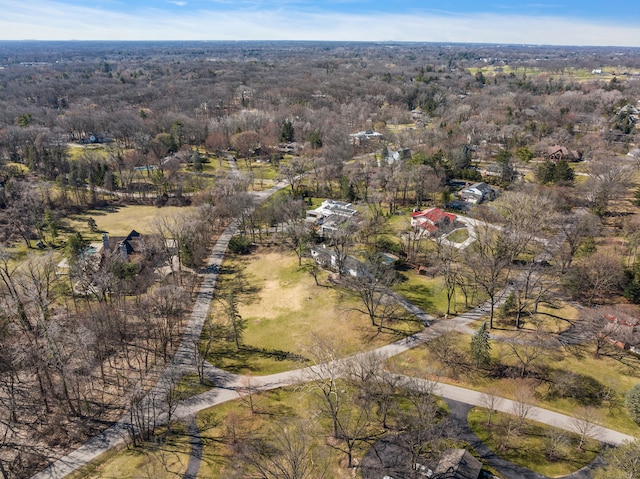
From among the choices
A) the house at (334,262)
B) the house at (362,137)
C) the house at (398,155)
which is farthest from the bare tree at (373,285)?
the house at (362,137)

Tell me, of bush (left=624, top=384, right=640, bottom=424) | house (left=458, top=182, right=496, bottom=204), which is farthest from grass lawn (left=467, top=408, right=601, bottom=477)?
house (left=458, top=182, right=496, bottom=204)

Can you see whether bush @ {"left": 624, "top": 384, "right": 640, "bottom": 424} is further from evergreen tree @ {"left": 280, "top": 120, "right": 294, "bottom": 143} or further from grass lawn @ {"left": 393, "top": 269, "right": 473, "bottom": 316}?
evergreen tree @ {"left": 280, "top": 120, "right": 294, "bottom": 143}

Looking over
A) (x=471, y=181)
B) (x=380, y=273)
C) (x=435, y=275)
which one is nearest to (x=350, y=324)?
(x=380, y=273)

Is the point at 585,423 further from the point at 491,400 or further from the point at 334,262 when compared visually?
the point at 334,262

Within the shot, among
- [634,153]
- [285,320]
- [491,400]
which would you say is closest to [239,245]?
[285,320]

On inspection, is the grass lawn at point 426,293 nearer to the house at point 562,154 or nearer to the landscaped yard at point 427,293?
the landscaped yard at point 427,293
